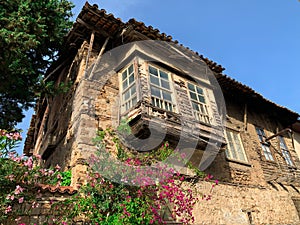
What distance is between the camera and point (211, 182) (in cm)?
721

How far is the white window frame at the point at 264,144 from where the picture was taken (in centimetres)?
1070

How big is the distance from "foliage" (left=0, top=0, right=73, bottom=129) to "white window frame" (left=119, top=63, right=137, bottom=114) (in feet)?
6.90

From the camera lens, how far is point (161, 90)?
719cm

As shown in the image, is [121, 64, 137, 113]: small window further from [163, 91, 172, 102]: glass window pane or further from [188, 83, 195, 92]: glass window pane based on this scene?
[188, 83, 195, 92]: glass window pane

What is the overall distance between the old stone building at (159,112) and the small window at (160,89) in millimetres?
32

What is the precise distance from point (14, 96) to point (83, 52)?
253cm

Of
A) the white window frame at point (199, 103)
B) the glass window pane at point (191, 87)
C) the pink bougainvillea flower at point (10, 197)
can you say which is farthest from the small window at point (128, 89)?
the pink bougainvillea flower at point (10, 197)

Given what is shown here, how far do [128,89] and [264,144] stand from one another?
722 cm

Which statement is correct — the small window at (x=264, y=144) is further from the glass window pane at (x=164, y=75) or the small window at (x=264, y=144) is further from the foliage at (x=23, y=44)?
the foliage at (x=23, y=44)

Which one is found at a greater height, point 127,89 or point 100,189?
point 127,89

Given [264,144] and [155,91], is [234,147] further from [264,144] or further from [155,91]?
[155,91]

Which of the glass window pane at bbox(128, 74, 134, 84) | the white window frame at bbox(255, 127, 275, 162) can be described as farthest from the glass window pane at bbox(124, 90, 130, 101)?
the white window frame at bbox(255, 127, 275, 162)

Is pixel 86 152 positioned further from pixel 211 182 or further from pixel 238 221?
pixel 238 221

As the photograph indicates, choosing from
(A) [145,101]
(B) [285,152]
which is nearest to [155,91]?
(A) [145,101]
